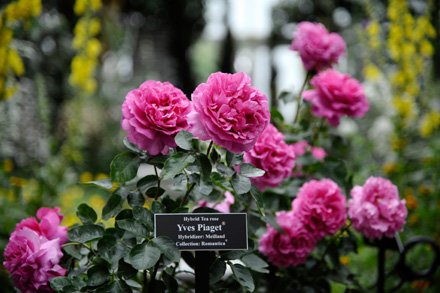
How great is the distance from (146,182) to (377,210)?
63 centimetres

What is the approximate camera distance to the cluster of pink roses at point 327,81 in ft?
3.93

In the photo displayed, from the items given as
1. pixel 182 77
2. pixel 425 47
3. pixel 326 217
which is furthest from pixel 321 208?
pixel 182 77

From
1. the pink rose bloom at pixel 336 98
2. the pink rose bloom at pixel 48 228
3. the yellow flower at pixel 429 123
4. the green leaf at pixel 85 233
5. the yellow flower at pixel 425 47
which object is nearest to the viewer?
the green leaf at pixel 85 233

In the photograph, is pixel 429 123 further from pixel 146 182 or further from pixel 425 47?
pixel 146 182

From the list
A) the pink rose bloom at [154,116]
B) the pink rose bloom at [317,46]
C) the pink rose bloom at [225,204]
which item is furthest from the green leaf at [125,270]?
the pink rose bloom at [317,46]

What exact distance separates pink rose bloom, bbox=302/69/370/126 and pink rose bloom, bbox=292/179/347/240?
0.25 meters

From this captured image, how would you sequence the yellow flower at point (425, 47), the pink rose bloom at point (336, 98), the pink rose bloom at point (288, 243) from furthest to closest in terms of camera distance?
the yellow flower at point (425, 47)
the pink rose bloom at point (336, 98)
the pink rose bloom at point (288, 243)

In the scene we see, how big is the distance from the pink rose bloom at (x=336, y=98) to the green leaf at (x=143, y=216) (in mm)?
650

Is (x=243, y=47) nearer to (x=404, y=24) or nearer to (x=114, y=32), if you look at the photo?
(x=114, y=32)

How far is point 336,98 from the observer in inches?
47.3

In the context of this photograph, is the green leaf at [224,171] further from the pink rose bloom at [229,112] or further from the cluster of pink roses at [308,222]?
the cluster of pink roses at [308,222]

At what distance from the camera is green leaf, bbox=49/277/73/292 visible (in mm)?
814

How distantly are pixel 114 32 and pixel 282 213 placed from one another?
619 centimetres

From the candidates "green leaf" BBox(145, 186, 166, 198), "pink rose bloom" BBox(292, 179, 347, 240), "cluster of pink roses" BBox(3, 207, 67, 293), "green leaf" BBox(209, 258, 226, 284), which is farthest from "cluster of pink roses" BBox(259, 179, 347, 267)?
"cluster of pink roses" BBox(3, 207, 67, 293)
